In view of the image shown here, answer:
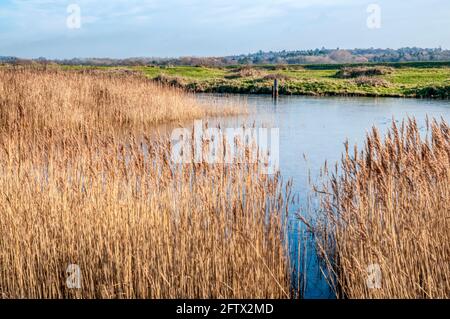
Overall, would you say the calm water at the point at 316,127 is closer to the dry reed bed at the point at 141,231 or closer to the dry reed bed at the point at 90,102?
the dry reed bed at the point at 141,231

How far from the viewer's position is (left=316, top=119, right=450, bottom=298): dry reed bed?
4.47 m

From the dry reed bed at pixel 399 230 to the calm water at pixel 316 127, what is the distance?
476 mm

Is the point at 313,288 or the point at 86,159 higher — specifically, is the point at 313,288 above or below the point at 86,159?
below

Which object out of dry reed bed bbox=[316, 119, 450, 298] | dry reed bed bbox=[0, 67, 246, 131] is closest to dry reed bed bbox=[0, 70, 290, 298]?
dry reed bed bbox=[316, 119, 450, 298]

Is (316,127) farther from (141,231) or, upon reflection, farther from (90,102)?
(141,231)

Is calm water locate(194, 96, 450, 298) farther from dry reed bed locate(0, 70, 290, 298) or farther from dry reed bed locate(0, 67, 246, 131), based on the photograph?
dry reed bed locate(0, 67, 246, 131)

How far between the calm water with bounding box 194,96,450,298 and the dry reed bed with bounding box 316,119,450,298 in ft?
1.56

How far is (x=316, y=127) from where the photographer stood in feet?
65.0

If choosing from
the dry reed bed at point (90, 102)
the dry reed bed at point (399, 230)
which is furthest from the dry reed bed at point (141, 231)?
the dry reed bed at point (90, 102)

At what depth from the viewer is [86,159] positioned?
6336 millimetres
